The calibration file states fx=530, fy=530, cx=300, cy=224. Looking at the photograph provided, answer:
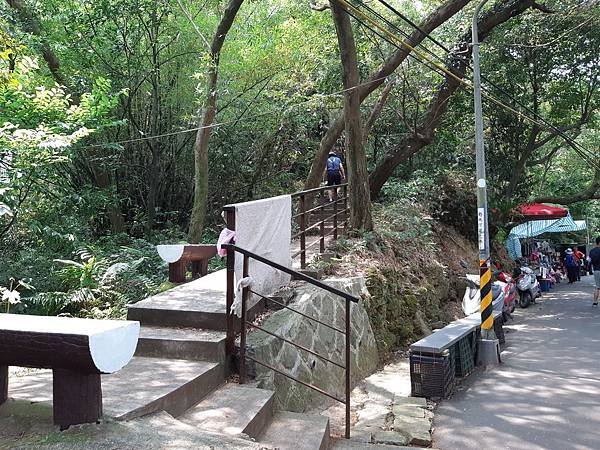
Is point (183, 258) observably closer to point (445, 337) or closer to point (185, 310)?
point (185, 310)

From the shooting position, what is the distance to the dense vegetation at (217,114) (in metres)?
8.15

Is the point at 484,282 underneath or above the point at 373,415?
above

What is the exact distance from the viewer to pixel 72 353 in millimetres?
2754

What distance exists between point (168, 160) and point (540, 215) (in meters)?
12.9

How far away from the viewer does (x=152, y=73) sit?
1156 cm

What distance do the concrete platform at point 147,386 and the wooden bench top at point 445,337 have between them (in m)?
2.78

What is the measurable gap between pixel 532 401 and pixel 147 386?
4.49 m

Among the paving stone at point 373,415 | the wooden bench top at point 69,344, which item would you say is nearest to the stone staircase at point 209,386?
the wooden bench top at point 69,344

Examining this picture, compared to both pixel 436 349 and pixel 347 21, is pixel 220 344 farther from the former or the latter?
pixel 347 21

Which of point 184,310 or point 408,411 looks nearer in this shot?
point 184,310

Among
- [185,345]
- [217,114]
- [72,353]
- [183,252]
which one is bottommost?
[185,345]

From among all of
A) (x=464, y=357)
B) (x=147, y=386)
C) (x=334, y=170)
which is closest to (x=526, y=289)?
(x=334, y=170)

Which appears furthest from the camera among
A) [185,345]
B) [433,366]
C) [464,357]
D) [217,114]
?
[217,114]

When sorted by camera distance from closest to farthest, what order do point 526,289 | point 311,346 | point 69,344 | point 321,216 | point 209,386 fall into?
point 69,344 < point 209,386 < point 311,346 < point 321,216 < point 526,289
